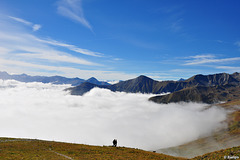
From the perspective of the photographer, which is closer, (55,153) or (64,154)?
(64,154)

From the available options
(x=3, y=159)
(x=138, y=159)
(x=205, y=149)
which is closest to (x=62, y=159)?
(x=3, y=159)

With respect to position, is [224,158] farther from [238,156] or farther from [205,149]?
[205,149]

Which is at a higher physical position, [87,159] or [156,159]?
[87,159]

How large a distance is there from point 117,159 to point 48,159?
15.5 meters

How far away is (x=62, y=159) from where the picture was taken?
106 feet

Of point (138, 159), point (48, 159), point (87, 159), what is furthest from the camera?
point (138, 159)

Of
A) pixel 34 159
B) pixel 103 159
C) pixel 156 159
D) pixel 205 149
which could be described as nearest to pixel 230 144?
pixel 205 149

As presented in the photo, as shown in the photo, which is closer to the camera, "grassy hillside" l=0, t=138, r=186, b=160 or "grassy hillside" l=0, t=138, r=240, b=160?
"grassy hillside" l=0, t=138, r=240, b=160

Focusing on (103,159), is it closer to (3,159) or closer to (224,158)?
(3,159)

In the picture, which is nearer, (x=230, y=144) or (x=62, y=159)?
(x=62, y=159)

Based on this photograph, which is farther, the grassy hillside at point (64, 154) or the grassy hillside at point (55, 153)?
the grassy hillside at point (55, 153)

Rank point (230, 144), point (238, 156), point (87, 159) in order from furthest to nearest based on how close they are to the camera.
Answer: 1. point (230, 144)
2. point (87, 159)
3. point (238, 156)

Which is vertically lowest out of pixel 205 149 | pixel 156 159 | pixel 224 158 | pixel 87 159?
pixel 205 149

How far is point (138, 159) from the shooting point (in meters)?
38.4
